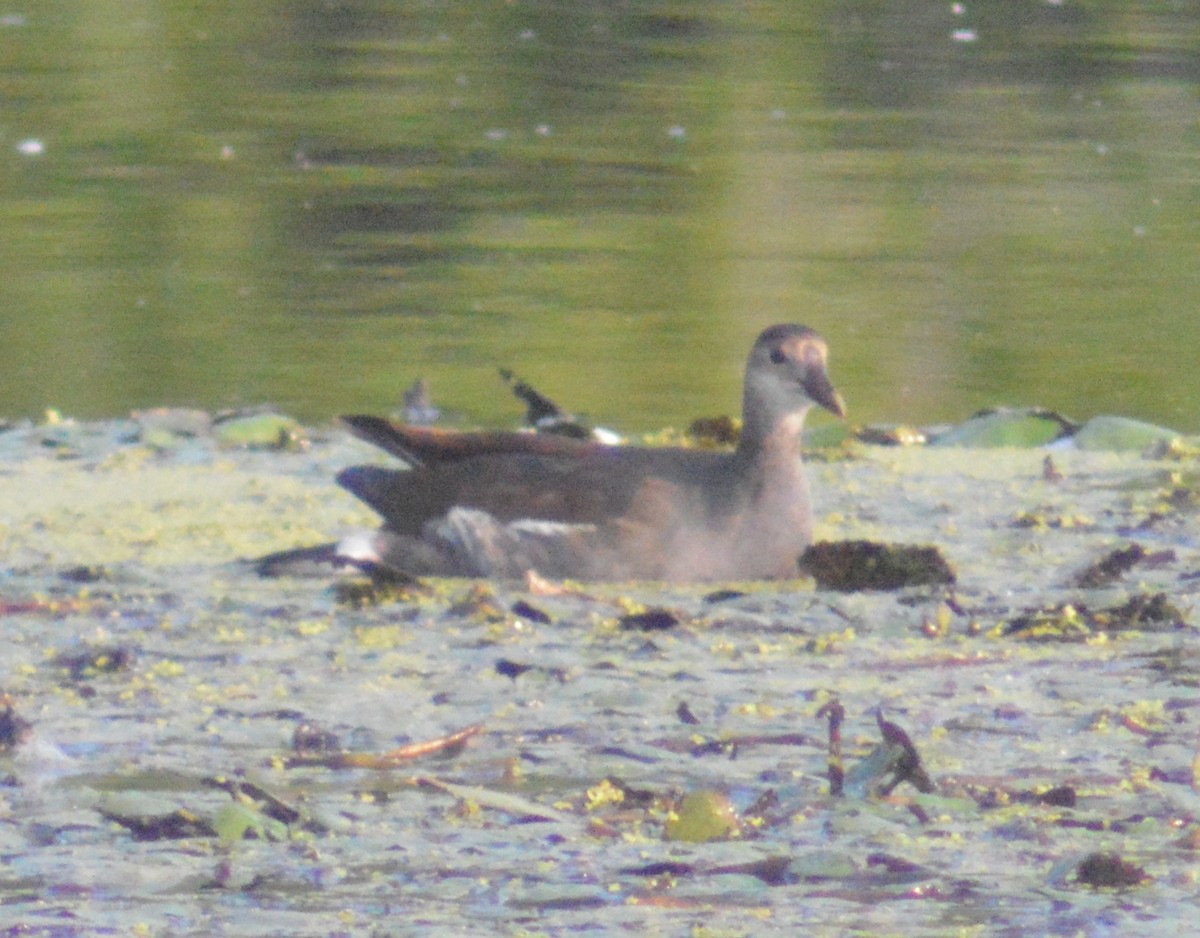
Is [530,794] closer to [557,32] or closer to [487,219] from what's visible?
[487,219]

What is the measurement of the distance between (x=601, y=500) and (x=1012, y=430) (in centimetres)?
165

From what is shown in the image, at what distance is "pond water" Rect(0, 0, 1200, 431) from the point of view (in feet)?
28.5

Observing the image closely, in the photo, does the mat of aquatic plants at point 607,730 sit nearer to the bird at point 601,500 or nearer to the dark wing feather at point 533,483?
the bird at point 601,500

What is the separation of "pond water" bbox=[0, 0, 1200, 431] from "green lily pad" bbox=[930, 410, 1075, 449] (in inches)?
34.9

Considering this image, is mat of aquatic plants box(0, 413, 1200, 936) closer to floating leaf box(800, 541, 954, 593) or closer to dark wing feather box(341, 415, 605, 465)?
floating leaf box(800, 541, 954, 593)

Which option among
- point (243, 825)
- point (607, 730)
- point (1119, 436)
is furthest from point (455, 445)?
point (243, 825)

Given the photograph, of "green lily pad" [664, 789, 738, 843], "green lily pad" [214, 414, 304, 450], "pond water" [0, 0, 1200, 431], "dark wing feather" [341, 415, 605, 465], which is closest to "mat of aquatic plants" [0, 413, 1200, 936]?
"green lily pad" [664, 789, 738, 843]

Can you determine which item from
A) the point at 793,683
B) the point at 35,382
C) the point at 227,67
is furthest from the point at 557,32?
the point at 793,683

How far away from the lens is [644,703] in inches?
180

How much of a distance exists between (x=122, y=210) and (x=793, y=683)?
295 inches

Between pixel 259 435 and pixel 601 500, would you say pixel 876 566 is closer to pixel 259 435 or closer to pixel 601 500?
pixel 601 500

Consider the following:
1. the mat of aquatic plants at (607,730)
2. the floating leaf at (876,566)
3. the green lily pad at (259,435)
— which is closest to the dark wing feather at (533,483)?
the mat of aquatic plants at (607,730)

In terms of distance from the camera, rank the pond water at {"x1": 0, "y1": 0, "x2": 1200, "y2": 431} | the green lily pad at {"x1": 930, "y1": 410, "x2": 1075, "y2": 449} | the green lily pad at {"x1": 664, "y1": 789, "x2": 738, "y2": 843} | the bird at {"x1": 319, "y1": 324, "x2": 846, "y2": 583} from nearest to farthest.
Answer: the green lily pad at {"x1": 664, "y1": 789, "x2": 738, "y2": 843} < the bird at {"x1": 319, "y1": 324, "x2": 846, "y2": 583} < the green lily pad at {"x1": 930, "y1": 410, "x2": 1075, "y2": 449} < the pond water at {"x1": 0, "y1": 0, "x2": 1200, "y2": 431}

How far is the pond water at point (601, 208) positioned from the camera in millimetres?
8672
